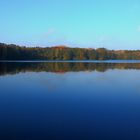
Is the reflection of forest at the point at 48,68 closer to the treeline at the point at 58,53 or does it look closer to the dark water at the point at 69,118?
the dark water at the point at 69,118

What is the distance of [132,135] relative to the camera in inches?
263

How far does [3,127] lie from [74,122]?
1.89 m

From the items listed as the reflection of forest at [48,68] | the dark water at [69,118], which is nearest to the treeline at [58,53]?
the reflection of forest at [48,68]

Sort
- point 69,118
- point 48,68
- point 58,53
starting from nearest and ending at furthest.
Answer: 1. point 69,118
2. point 48,68
3. point 58,53

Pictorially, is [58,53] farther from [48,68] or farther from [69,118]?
[69,118]

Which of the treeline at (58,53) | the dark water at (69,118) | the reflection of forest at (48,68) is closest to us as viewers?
the dark water at (69,118)

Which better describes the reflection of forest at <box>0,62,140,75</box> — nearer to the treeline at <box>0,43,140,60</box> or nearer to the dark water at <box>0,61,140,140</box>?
the dark water at <box>0,61,140,140</box>

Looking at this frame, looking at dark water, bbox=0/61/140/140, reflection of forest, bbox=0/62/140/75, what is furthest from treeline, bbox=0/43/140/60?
dark water, bbox=0/61/140/140

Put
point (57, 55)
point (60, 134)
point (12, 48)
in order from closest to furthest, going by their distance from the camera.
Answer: point (60, 134) < point (12, 48) < point (57, 55)

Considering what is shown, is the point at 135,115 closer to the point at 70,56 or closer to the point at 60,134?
the point at 60,134

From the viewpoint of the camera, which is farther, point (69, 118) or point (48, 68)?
point (48, 68)

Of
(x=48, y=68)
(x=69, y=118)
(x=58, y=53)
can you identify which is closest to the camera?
(x=69, y=118)

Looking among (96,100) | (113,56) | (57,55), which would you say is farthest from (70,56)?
(96,100)

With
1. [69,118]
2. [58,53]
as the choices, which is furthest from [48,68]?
[58,53]
